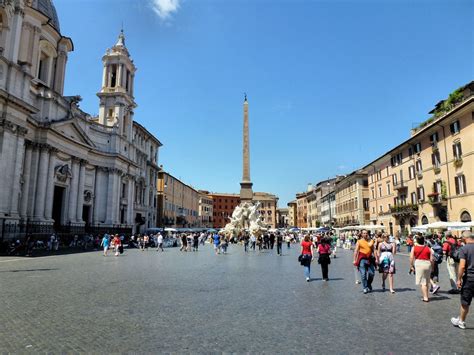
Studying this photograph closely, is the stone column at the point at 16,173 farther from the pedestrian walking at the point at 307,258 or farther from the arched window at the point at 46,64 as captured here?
the pedestrian walking at the point at 307,258

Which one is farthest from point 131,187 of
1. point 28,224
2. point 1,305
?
point 1,305

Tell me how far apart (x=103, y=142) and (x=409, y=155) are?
1300 inches

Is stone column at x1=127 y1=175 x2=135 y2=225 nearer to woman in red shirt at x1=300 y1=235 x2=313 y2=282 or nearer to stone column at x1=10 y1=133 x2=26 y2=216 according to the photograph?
stone column at x1=10 y1=133 x2=26 y2=216

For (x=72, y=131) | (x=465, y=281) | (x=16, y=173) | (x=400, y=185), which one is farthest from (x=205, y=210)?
(x=465, y=281)

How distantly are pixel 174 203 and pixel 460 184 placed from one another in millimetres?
50395

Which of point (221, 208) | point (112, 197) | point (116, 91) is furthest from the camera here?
point (221, 208)

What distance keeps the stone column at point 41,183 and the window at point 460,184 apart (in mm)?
32395

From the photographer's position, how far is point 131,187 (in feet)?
148

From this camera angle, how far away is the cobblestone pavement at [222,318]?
441 cm

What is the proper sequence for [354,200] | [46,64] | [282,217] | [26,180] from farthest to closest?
1. [282,217]
2. [354,200]
3. [46,64]
4. [26,180]

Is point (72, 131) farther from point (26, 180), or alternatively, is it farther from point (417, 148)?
point (417, 148)

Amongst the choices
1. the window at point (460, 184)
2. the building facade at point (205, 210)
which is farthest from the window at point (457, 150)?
the building facade at point (205, 210)

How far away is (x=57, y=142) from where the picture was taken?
31672mm

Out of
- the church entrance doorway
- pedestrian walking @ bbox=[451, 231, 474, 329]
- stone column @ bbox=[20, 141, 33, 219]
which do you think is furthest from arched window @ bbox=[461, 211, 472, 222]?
the church entrance doorway
